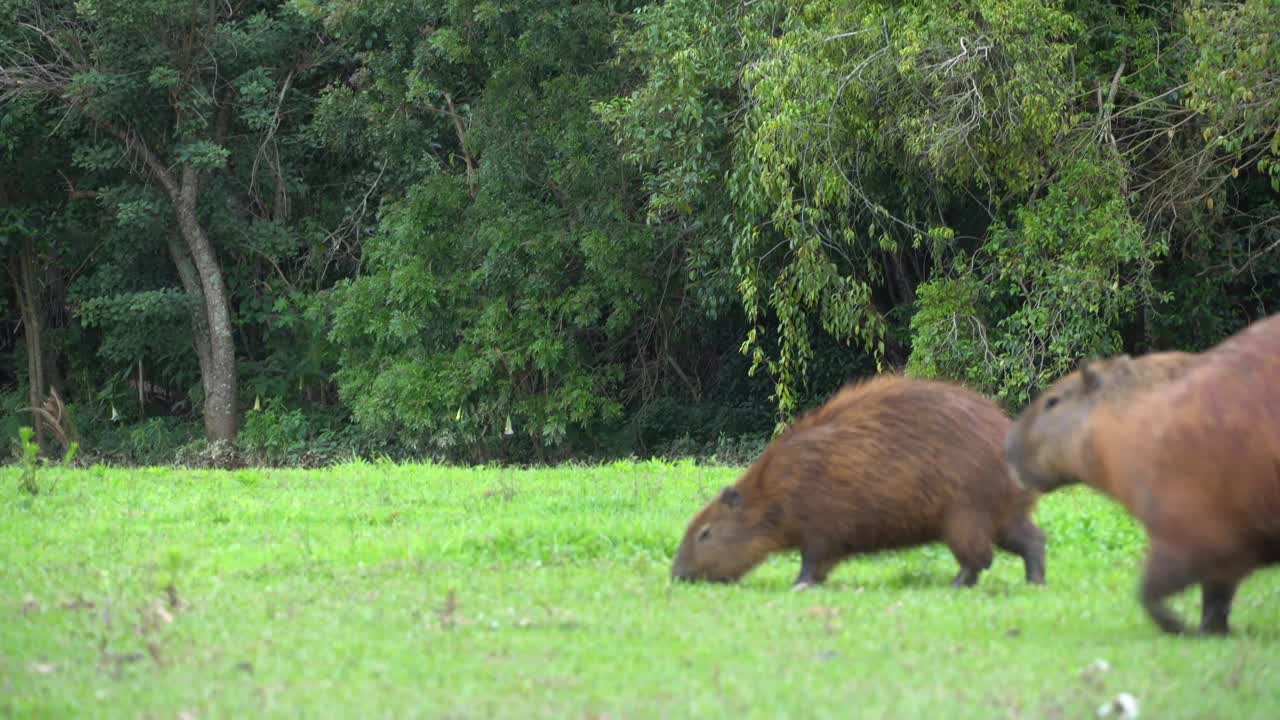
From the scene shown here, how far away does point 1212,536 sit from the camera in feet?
18.4

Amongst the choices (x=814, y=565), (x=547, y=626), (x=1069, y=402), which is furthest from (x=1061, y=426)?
(x=547, y=626)

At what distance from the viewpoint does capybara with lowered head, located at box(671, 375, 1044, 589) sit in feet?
25.4

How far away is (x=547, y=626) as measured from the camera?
6.61 m

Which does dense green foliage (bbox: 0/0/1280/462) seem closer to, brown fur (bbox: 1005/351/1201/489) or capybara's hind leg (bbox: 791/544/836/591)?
capybara's hind leg (bbox: 791/544/836/591)

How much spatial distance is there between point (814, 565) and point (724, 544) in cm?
49

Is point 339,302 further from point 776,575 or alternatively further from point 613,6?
point 776,575

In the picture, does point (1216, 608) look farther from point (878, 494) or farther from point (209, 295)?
point (209, 295)

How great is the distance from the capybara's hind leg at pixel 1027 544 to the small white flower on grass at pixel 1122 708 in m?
3.00

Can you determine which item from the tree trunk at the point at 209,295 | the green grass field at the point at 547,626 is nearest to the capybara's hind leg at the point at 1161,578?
the green grass field at the point at 547,626

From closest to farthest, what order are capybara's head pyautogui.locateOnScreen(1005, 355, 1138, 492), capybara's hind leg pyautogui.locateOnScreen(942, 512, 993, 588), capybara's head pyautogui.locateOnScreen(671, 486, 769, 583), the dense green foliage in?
capybara's head pyautogui.locateOnScreen(1005, 355, 1138, 492)
capybara's hind leg pyautogui.locateOnScreen(942, 512, 993, 588)
capybara's head pyautogui.locateOnScreen(671, 486, 769, 583)
the dense green foliage

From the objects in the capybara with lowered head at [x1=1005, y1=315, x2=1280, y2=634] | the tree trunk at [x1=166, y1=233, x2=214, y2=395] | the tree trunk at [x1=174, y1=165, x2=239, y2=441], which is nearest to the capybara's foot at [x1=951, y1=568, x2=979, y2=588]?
the capybara with lowered head at [x1=1005, y1=315, x2=1280, y2=634]

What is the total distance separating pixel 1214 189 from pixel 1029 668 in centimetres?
1233

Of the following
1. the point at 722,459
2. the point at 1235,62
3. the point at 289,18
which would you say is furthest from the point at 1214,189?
the point at 289,18

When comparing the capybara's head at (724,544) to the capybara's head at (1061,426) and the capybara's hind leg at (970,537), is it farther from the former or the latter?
the capybara's head at (1061,426)
